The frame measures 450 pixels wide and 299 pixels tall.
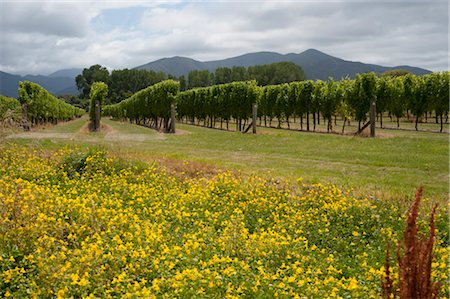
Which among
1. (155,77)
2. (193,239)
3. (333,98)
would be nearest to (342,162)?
(193,239)

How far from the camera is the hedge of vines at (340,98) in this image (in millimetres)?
28548

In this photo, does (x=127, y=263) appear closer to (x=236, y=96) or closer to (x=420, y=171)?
(x=420, y=171)

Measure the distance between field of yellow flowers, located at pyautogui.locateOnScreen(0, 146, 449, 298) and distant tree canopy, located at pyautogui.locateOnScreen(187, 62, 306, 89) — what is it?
11241cm

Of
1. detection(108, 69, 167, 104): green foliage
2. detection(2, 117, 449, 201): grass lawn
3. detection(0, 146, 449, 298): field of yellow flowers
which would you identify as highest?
detection(108, 69, 167, 104): green foliage

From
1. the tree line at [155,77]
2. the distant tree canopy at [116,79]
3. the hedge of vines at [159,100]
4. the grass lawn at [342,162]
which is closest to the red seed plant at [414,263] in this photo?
the grass lawn at [342,162]

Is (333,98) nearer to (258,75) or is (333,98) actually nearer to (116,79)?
(258,75)

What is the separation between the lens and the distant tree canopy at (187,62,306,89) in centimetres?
12238

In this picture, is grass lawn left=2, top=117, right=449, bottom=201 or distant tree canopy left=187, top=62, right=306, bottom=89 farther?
distant tree canopy left=187, top=62, right=306, bottom=89

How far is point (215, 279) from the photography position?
4.25 meters

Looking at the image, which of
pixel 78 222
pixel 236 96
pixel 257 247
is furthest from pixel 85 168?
pixel 236 96

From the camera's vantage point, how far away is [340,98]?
31.8m

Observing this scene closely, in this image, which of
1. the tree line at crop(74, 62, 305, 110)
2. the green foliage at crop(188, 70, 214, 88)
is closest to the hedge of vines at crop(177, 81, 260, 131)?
the tree line at crop(74, 62, 305, 110)

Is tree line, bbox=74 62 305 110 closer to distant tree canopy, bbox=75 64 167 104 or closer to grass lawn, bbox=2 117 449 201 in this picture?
distant tree canopy, bbox=75 64 167 104

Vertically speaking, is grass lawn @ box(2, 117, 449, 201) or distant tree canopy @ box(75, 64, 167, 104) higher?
distant tree canopy @ box(75, 64, 167, 104)
